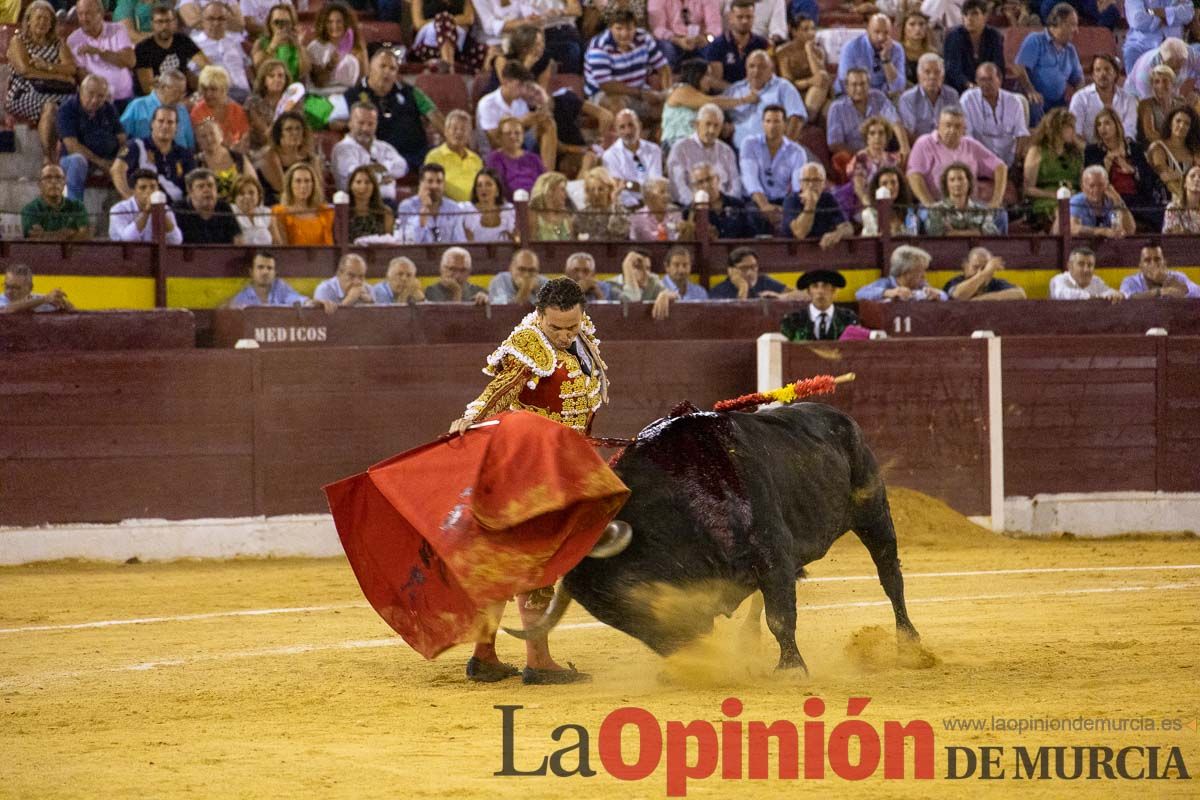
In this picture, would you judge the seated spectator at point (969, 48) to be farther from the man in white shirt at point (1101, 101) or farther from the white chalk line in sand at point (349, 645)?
the white chalk line in sand at point (349, 645)

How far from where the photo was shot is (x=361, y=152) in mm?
10758

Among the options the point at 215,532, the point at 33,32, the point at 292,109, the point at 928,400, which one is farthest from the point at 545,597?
the point at 33,32

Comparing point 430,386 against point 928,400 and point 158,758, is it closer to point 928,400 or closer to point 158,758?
point 928,400

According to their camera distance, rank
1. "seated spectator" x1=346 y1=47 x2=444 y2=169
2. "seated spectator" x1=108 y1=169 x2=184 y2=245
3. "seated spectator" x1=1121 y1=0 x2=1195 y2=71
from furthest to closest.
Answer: "seated spectator" x1=1121 y1=0 x2=1195 y2=71
"seated spectator" x1=346 y1=47 x2=444 y2=169
"seated spectator" x1=108 y1=169 x2=184 y2=245

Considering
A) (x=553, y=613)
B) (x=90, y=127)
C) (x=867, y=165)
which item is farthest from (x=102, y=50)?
(x=553, y=613)

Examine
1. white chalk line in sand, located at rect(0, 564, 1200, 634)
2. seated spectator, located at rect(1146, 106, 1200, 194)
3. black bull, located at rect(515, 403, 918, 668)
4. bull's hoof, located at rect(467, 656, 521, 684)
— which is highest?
seated spectator, located at rect(1146, 106, 1200, 194)

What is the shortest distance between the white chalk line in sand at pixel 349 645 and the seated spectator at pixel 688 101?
4961mm

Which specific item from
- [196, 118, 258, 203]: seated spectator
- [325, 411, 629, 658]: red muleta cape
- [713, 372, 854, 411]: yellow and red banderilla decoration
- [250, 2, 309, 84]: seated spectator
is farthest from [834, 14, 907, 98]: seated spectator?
[325, 411, 629, 658]: red muleta cape

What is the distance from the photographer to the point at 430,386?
31.9ft

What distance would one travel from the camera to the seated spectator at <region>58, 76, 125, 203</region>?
10.2m

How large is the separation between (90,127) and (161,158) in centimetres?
52

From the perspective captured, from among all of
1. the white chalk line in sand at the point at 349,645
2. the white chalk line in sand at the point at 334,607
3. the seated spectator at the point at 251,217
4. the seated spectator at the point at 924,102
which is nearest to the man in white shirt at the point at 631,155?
the seated spectator at the point at 924,102

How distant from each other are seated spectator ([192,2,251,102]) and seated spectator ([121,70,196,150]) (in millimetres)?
670

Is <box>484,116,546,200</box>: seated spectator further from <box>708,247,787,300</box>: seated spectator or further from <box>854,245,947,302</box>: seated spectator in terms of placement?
<box>854,245,947,302</box>: seated spectator
